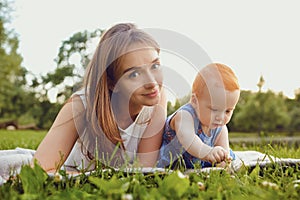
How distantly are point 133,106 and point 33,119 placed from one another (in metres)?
10.5

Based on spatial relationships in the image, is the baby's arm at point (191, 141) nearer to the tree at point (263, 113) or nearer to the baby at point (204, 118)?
the baby at point (204, 118)

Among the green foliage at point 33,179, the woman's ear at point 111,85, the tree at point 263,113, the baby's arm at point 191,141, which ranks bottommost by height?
the tree at point 263,113

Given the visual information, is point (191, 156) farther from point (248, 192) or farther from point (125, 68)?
point (248, 192)

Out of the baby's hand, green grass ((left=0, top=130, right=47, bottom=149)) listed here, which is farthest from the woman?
green grass ((left=0, top=130, right=47, bottom=149))

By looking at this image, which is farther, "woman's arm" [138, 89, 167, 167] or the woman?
"woman's arm" [138, 89, 167, 167]

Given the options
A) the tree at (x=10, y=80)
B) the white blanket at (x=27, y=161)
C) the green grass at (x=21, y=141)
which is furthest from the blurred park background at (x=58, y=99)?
the white blanket at (x=27, y=161)

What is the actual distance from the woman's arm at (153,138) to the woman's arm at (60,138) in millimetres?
319

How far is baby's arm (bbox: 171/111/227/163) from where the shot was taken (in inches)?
61.0

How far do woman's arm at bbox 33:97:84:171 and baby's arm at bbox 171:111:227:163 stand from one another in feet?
1.47

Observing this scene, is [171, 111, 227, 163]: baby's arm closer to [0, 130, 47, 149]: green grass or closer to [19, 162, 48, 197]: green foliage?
[19, 162, 48, 197]: green foliage

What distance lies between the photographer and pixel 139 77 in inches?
64.4

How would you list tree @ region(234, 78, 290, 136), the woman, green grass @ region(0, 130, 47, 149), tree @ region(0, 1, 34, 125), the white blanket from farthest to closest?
1. tree @ region(0, 1, 34, 125)
2. tree @ region(234, 78, 290, 136)
3. green grass @ region(0, 130, 47, 149)
4. the woman
5. the white blanket

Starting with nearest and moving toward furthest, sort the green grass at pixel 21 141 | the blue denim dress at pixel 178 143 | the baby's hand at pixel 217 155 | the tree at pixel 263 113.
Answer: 1. the baby's hand at pixel 217 155
2. the blue denim dress at pixel 178 143
3. the green grass at pixel 21 141
4. the tree at pixel 263 113

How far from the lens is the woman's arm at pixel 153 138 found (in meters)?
1.81
